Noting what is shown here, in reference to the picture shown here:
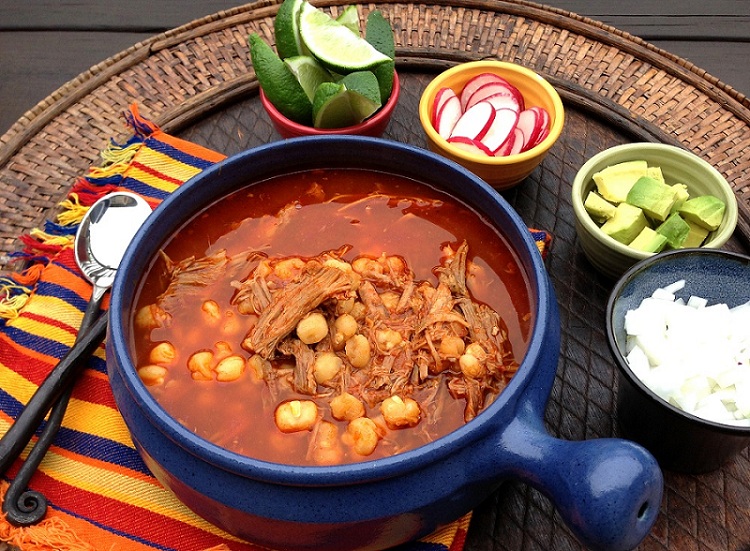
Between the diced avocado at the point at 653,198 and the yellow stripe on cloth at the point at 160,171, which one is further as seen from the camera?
the yellow stripe on cloth at the point at 160,171

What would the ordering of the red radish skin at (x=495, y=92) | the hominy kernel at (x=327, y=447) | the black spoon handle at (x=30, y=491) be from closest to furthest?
the hominy kernel at (x=327, y=447) < the black spoon handle at (x=30, y=491) < the red radish skin at (x=495, y=92)

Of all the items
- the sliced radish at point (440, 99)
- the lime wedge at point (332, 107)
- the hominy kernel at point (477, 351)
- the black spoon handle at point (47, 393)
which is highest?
the lime wedge at point (332, 107)

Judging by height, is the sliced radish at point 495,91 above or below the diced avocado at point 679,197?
above

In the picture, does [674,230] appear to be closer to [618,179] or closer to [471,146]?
[618,179]

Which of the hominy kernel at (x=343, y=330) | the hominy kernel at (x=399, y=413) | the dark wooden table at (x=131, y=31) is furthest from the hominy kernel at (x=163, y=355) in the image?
the dark wooden table at (x=131, y=31)

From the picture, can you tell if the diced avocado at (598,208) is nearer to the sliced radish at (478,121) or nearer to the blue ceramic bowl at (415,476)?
the sliced radish at (478,121)

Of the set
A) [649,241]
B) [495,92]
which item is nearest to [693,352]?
[649,241]

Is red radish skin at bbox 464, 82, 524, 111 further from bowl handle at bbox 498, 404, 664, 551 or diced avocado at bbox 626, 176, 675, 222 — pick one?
bowl handle at bbox 498, 404, 664, 551

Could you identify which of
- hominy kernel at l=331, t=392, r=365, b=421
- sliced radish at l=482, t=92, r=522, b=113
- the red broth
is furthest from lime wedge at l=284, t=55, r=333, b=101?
hominy kernel at l=331, t=392, r=365, b=421
